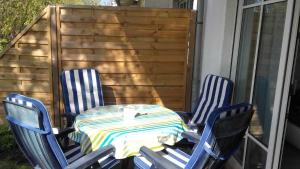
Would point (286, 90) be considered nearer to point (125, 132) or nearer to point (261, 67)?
point (261, 67)

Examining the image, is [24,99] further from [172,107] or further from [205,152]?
[172,107]

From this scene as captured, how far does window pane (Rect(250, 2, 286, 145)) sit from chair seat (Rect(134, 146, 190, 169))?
2.63ft

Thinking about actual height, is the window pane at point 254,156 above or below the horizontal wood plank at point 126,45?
below

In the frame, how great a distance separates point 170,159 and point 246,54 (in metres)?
1.49

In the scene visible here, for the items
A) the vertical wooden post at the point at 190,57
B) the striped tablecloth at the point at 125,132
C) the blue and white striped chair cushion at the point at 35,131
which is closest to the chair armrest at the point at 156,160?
the striped tablecloth at the point at 125,132

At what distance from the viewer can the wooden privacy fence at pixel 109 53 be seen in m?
3.95

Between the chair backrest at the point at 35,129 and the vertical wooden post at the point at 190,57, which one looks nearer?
the chair backrest at the point at 35,129

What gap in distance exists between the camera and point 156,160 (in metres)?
2.22

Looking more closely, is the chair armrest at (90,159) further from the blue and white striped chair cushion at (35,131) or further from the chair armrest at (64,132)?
the chair armrest at (64,132)

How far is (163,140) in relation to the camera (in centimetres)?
250

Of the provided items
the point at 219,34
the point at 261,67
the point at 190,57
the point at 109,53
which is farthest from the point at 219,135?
the point at 109,53

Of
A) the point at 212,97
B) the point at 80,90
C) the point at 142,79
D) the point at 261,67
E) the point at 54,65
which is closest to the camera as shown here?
the point at 261,67

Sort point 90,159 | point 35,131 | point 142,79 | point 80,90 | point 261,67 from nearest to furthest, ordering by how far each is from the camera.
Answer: point 35,131
point 90,159
point 261,67
point 80,90
point 142,79

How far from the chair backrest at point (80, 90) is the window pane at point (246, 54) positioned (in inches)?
A: 72.4
